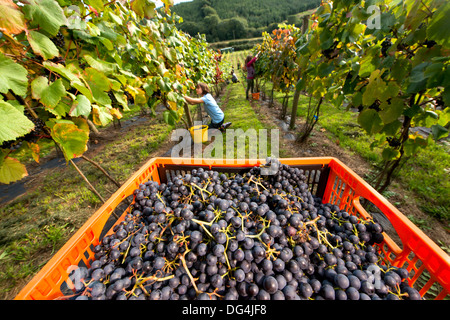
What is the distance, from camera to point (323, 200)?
6.46ft

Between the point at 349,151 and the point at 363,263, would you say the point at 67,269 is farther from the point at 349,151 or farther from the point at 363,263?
the point at 349,151

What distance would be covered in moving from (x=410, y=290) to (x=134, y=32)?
2.92m

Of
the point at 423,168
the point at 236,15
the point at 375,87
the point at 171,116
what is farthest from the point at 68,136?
the point at 236,15

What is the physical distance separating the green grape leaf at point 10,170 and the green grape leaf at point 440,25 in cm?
234

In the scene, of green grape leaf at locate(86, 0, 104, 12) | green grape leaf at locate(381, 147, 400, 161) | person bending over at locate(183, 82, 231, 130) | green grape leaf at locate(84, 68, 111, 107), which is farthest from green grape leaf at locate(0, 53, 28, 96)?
person bending over at locate(183, 82, 231, 130)

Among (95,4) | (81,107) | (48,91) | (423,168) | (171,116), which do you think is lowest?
(423,168)

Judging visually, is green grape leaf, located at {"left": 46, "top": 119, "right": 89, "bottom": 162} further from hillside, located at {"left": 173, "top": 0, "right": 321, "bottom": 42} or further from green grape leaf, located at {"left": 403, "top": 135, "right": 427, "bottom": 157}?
hillside, located at {"left": 173, "top": 0, "right": 321, "bottom": 42}

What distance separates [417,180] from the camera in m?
2.86

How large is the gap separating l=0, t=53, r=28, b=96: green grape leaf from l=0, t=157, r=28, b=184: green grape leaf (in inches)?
21.3

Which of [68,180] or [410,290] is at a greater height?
[410,290]

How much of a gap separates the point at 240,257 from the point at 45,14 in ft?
4.96

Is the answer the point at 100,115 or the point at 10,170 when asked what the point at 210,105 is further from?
the point at 10,170

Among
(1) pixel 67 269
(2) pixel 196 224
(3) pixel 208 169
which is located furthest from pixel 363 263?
(1) pixel 67 269

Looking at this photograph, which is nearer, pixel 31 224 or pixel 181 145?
pixel 31 224
